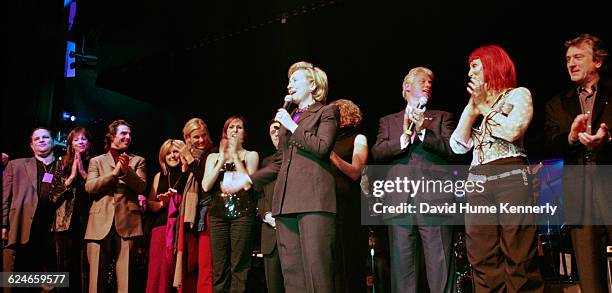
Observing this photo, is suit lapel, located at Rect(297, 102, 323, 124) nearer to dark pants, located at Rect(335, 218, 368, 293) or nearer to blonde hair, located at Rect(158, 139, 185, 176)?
dark pants, located at Rect(335, 218, 368, 293)

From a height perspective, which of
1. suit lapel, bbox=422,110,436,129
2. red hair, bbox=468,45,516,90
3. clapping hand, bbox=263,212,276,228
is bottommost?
clapping hand, bbox=263,212,276,228

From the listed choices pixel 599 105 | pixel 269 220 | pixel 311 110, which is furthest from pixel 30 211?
pixel 599 105

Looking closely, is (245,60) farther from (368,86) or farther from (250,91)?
(368,86)

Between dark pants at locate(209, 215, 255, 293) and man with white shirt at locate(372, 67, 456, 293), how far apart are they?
3.69 feet

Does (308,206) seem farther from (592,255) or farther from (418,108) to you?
(592,255)

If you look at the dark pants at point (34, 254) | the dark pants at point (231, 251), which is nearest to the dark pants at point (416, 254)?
the dark pants at point (231, 251)

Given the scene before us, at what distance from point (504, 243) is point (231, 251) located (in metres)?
1.93

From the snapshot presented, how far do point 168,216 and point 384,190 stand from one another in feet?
6.56

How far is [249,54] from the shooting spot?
6906 mm

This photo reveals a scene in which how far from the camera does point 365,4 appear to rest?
5.60 metres

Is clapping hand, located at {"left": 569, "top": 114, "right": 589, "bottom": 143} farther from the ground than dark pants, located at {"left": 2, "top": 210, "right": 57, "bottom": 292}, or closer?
farther from the ground

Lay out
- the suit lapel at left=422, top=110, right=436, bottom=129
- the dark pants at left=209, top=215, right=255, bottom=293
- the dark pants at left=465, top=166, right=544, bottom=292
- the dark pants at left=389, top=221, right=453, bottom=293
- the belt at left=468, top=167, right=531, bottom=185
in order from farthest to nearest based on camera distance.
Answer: the dark pants at left=209, top=215, right=255, bottom=293 < the suit lapel at left=422, top=110, right=436, bottom=129 < the dark pants at left=389, top=221, right=453, bottom=293 < the belt at left=468, top=167, right=531, bottom=185 < the dark pants at left=465, top=166, right=544, bottom=292

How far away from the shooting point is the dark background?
17.1 ft

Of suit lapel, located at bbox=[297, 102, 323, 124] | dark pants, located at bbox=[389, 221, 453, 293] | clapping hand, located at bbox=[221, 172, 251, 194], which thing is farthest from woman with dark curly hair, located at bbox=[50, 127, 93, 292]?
dark pants, located at bbox=[389, 221, 453, 293]
